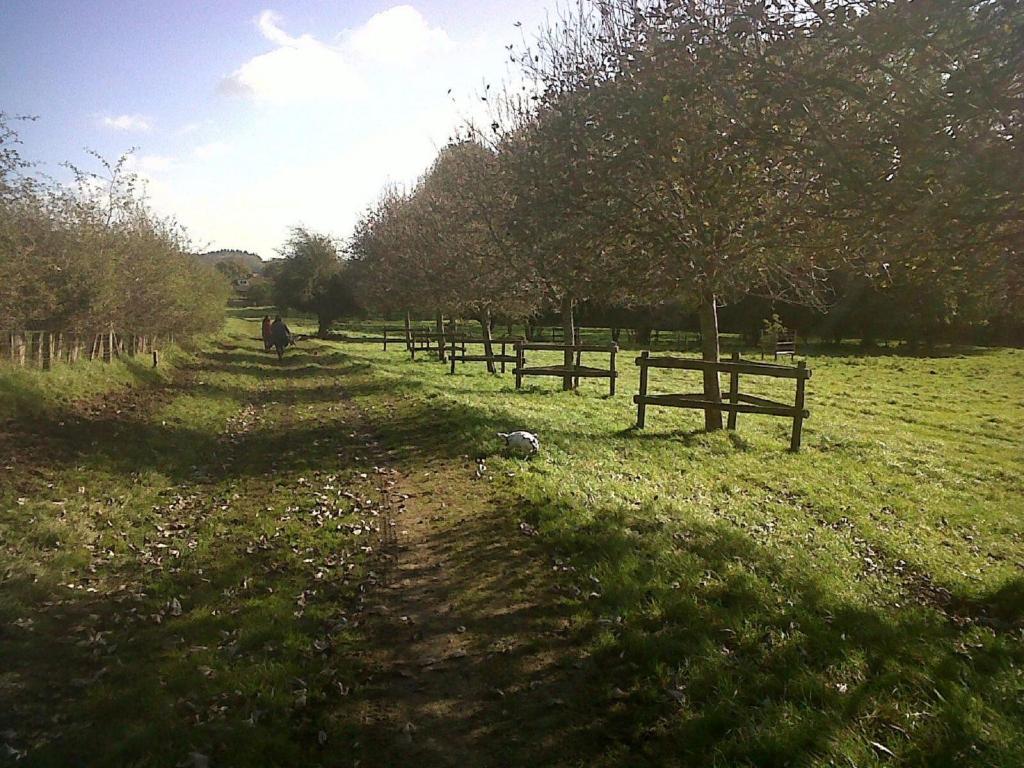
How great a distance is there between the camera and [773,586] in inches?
250

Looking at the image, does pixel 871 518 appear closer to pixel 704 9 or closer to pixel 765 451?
pixel 765 451

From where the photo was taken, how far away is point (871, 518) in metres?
9.59

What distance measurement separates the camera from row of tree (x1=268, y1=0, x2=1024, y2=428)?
20.8 ft

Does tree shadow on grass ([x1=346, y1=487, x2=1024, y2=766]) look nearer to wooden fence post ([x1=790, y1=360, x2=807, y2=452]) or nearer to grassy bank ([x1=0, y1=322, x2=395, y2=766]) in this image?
grassy bank ([x1=0, y1=322, x2=395, y2=766])

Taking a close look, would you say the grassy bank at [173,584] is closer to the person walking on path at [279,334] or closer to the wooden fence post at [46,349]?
the wooden fence post at [46,349]

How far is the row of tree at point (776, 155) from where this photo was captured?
249 inches

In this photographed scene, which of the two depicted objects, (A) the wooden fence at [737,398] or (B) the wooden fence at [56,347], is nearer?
(A) the wooden fence at [737,398]

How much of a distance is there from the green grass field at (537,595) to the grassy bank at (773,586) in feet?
0.09

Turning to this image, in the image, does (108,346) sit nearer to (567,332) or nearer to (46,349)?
(46,349)

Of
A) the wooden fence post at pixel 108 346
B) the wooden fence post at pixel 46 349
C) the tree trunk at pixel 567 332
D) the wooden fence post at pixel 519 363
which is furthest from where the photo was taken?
the tree trunk at pixel 567 332

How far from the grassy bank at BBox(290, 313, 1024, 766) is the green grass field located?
27 millimetres

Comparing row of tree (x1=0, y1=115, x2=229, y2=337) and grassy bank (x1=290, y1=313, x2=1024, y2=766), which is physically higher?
row of tree (x1=0, y1=115, x2=229, y2=337)

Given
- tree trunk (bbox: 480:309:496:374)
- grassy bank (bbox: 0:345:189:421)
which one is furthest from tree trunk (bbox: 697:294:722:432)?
tree trunk (bbox: 480:309:496:374)

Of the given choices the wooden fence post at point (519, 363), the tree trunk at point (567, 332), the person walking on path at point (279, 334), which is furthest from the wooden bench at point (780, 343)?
the person walking on path at point (279, 334)
